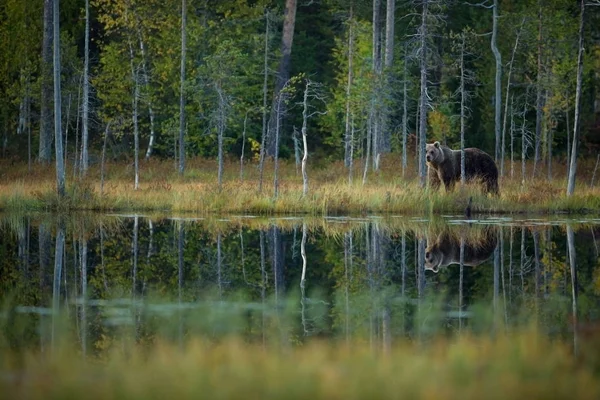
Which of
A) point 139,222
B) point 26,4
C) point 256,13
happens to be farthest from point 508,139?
point 139,222

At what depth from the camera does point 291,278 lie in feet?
48.4

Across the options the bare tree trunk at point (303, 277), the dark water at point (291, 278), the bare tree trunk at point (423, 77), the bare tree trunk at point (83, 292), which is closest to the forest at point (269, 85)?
the bare tree trunk at point (423, 77)

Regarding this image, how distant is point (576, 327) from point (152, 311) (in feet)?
14.9

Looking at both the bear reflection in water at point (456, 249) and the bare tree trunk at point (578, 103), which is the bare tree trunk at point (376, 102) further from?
the bear reflection in water at point (456, 249)

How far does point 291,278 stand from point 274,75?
2946 centimetres

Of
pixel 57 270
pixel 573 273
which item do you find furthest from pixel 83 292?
pixel 573 273

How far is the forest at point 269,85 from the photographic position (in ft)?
117

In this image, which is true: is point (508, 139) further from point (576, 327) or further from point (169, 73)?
point (576, 327)

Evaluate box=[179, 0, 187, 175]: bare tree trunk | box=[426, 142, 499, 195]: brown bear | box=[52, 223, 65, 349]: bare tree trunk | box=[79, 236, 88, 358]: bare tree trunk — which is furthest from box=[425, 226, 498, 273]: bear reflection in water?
box=[179, 0, 187, 175]: bare tree trunk

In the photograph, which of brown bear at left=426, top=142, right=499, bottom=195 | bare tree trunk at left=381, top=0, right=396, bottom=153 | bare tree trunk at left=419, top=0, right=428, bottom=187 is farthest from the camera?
bare tree trunk at left=381, top=0, right=396, bottom=153

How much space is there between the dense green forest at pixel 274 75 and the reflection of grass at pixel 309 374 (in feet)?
80.4

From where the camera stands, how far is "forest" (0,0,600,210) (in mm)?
35562

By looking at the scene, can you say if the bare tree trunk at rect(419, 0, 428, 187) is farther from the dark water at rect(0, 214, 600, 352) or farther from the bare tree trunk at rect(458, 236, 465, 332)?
the bare tree trunk at rect(458, 236, 465, 332)

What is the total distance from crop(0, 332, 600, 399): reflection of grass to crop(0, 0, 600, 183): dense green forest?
24509 millimetres
